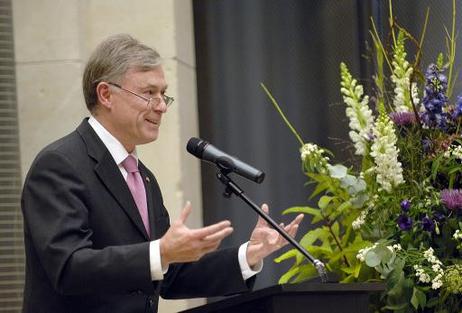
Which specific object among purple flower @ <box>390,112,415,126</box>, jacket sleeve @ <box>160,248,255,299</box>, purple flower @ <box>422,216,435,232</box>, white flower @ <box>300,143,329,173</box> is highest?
purple flower @ <box>390,112,415,126</box>

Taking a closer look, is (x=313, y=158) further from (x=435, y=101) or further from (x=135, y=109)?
(x=135, y=109)

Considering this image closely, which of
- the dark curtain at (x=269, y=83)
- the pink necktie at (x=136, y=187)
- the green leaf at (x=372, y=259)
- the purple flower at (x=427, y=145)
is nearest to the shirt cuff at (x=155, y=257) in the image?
the pink necktie at (x=136, y=187)

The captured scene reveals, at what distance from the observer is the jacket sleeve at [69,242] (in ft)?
12.7

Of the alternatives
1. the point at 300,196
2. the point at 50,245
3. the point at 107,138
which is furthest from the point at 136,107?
the point at 300,196

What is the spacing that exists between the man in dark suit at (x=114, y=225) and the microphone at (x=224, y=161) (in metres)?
0.23

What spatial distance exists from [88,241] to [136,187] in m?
0.48

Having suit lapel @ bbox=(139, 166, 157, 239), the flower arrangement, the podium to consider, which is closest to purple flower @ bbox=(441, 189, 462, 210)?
the flower arrangement

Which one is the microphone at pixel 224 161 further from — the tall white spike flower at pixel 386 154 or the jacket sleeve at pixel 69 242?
the tall white spike flower at pixel 386 154

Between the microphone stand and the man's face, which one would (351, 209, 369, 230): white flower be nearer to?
the microphone stand

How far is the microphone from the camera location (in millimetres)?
3852

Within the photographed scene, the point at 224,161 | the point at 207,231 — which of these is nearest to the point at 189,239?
the point at 207,231

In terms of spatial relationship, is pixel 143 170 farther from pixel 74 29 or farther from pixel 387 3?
pixel 387 3

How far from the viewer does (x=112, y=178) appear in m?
4.24

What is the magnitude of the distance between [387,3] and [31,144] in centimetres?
208
